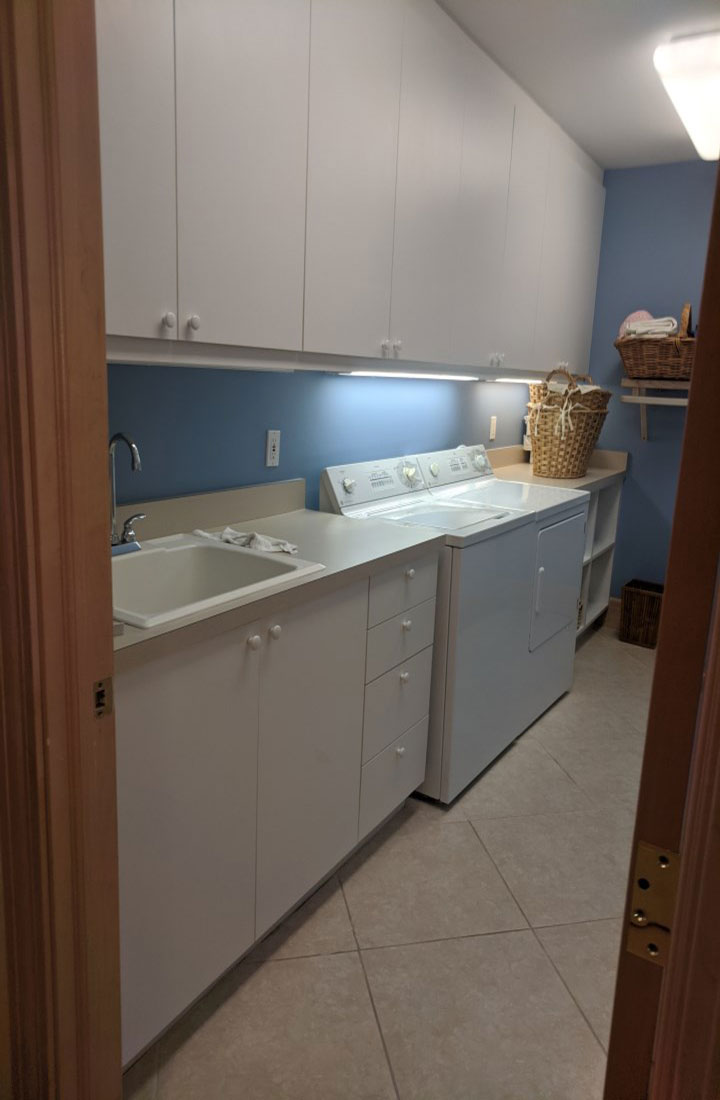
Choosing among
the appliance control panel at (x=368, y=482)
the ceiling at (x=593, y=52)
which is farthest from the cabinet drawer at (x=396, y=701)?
the ceiling at (x=593, y=52)

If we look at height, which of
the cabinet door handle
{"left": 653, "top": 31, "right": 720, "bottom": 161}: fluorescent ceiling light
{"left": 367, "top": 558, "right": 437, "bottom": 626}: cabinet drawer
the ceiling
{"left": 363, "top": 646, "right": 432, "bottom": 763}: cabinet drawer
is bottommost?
{"left": 363, "top": 646, "right": 432, "bottom": 763}: cabinet drawer

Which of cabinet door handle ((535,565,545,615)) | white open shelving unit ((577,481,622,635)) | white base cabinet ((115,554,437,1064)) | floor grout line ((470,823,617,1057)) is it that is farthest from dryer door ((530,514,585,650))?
floor grout line ((470,823,617,1057))

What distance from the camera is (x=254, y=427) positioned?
2.40 meters

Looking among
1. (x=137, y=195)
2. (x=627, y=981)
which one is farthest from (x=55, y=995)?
(x=137, y=195)

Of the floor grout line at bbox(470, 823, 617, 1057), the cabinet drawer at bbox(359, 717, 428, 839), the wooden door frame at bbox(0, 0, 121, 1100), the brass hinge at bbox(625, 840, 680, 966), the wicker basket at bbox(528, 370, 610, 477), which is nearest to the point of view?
the brass hinge at bbox(625, 840, 680, 966)

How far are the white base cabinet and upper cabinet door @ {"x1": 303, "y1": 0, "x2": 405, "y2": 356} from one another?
2.35 feet

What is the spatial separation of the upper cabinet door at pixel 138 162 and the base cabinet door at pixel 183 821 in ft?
2.27

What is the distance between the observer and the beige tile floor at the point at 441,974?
5.23 ft

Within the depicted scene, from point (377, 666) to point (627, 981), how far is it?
1.49 metres

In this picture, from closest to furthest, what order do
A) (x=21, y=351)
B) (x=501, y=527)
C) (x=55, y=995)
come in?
(x=21, y=351) < (x=55, y=995) < (x=501, y=527)

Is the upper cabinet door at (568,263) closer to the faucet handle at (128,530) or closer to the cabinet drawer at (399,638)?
the cabinet drawer at (399,638)

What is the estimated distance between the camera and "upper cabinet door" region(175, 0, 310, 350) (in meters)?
1.58

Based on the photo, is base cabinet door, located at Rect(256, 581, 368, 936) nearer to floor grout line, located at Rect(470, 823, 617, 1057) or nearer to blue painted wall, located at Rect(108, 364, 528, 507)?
floor grout line, located at Rect(470, 823, 617, 1057)

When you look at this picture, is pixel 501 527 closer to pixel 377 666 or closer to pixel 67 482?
pixel 377 666
